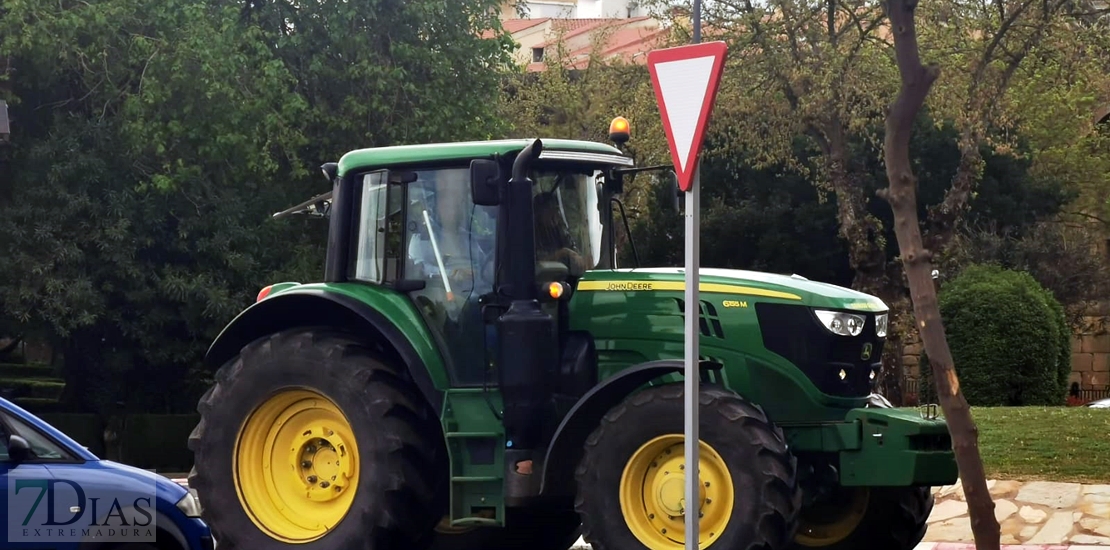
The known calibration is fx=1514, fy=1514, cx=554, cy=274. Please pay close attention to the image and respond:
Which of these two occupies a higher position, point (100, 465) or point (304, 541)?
point (100, 465)

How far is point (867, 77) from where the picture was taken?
28.3 m

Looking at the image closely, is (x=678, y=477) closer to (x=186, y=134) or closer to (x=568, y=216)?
(x=568, y=216)

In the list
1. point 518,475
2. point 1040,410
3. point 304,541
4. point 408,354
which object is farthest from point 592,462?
point 1040,410

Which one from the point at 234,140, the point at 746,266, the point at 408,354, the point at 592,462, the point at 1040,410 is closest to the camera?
the point at 592,462

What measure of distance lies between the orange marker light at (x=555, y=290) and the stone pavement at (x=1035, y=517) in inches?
141

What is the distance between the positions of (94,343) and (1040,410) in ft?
58.5

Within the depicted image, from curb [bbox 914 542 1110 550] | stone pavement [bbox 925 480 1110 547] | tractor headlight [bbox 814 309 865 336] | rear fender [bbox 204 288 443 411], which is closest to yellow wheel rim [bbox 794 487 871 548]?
tractor headlight [bbox 814 309 865 336]

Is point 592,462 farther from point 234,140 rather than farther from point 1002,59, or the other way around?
point 1002,59

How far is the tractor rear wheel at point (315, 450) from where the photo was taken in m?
8.78

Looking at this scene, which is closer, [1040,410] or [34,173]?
[1040,410]

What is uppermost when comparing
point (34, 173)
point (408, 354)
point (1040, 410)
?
point (34, 173)

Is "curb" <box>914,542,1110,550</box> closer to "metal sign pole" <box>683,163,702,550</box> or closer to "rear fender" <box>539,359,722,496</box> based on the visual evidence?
"rear fender" <box>539,359,722,496</box>

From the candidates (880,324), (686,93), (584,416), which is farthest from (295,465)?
(686,93)

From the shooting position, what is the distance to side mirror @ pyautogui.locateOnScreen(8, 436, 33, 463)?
26.1 ft
